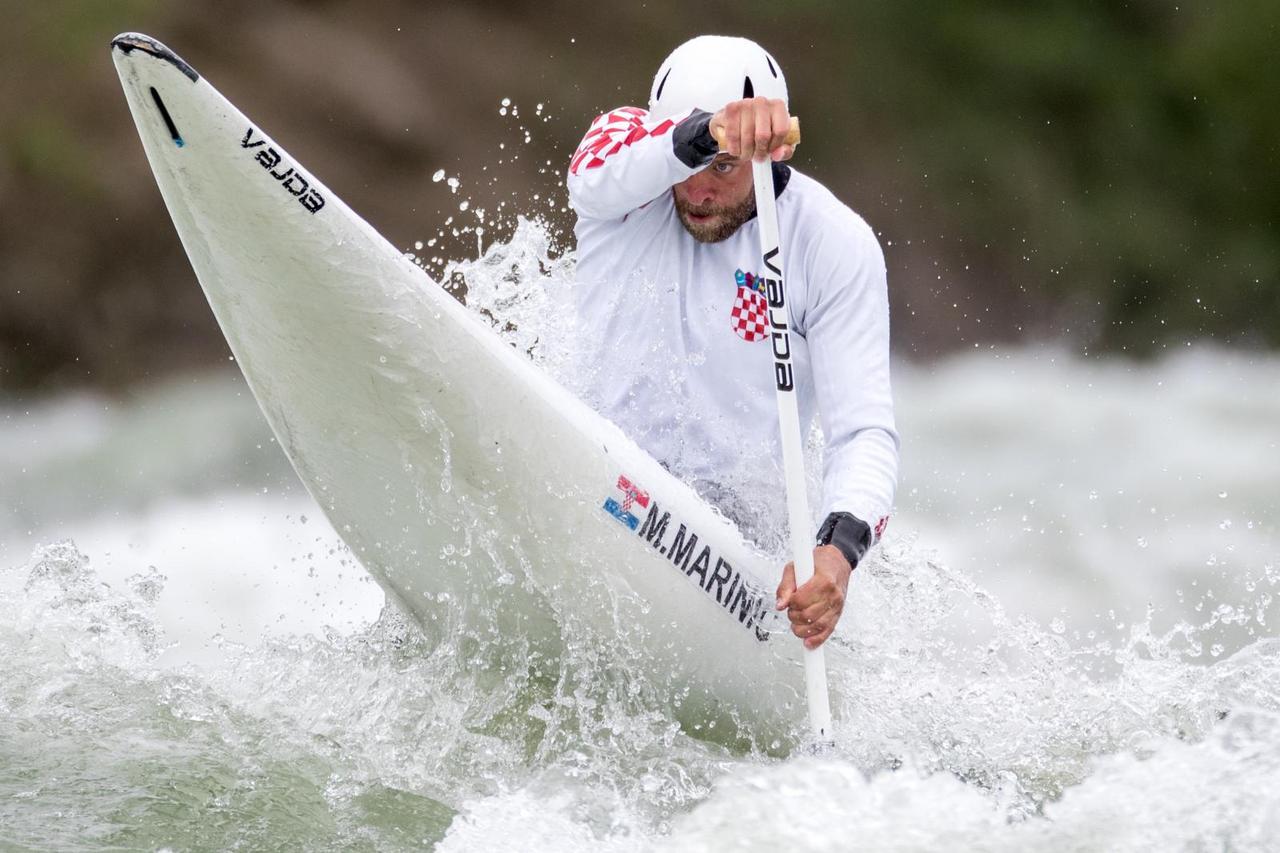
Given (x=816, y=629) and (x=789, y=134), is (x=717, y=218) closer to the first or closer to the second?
(x=789, y=134)

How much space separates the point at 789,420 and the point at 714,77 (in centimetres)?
75

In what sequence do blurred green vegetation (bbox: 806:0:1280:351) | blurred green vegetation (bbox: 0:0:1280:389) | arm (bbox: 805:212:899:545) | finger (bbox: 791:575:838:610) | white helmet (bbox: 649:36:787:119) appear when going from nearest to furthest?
1. finger (bbox: 791:575:838:610)
2. arm (bbox: 805:212:899:545)
3. white helmet (bbox: 649:36:787:119)
4. blurred green vegetation (bbox: 0:0:1280:389)
5. blurred green vegetation (bbox: 806:0:1280:351)

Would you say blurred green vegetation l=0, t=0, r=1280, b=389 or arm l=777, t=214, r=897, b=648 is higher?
blurred green vegetation l=0, t=0, r=1280, b=389

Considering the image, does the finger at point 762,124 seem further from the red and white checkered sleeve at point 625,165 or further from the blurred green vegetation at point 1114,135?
the blurred green vegetation at point 1114,135

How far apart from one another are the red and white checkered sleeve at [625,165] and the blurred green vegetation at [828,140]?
22.2 ft

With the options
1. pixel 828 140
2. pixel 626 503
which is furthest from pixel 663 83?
pixel 828 140

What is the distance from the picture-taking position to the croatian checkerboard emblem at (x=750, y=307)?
340 centimetres

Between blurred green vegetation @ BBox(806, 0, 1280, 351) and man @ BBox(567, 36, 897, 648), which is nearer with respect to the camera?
man @ BBox(567, 36, 897, 648)

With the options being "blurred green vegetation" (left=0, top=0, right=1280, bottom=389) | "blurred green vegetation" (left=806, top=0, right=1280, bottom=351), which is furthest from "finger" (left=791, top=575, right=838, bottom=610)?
"blurred green vegetation" (left=806, top=0, right=1280, bottom=351)

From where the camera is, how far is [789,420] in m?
3.12

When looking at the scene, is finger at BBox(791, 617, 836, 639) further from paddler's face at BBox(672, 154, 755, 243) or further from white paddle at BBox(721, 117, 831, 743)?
paddler's face at BBox(672, 154, 755, 243)

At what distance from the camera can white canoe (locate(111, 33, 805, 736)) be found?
2.86 meters

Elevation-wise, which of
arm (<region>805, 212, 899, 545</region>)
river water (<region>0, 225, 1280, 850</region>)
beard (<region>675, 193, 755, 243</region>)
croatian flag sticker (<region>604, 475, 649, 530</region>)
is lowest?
river water (<region>0, 225, 1280, 850</region>)

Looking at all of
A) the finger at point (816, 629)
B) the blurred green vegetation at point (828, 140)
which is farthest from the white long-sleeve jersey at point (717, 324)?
the blurred green vegetation at point (828, 140)
